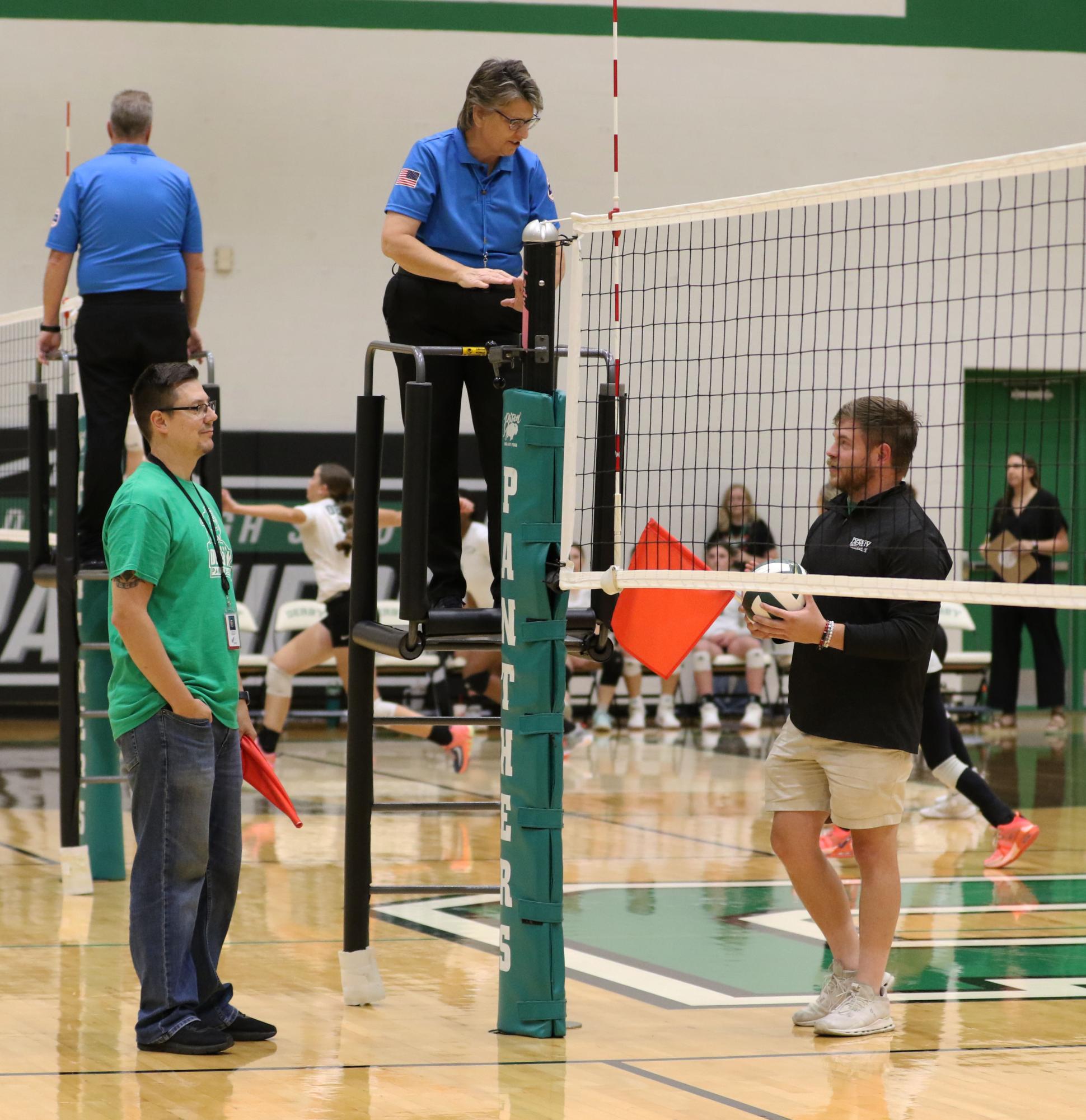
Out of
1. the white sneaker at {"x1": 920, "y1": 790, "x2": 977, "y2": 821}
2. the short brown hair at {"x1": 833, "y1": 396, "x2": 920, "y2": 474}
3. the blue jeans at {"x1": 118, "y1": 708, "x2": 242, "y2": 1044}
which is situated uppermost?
the short brown hair at {"x1": 833, "y1": 396, "x2": 920, "y2": 474}

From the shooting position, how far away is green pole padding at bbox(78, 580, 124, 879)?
24.3ft

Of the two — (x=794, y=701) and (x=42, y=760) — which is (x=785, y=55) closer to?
(x=42, y=760)

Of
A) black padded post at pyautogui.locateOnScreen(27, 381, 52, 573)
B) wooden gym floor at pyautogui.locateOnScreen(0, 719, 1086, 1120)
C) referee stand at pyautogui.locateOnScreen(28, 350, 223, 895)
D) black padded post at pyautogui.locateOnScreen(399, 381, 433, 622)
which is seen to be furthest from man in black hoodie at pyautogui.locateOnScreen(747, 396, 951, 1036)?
black padded post at pyautogui.locateOnScreen(27, 381, 52, 573)

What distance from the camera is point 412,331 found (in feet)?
16.7

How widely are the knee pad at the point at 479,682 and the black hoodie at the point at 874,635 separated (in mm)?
8431

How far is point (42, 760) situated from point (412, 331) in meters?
7.65

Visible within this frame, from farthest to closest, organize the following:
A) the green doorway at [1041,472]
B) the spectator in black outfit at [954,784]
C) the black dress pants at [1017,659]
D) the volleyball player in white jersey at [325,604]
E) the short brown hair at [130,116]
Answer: the green doorway at [1041,472]
the black dress pants at [1017,659]
the volleyball player in white jersey at [325,604]
the spectator in black outfit at [954,784]
the short brown hair at [130,116]

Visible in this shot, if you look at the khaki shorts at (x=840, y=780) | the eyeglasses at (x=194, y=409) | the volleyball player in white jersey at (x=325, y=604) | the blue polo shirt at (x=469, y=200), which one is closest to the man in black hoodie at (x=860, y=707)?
the khaki shorts at (x=840, y=780)

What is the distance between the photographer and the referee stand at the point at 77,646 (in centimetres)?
707

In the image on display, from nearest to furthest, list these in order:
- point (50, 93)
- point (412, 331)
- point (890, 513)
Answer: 1. point (890, 513)
2. point (412, 331)
3. point (50, 93)

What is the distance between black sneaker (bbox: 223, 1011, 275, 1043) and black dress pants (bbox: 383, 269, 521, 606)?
1390 millimetres

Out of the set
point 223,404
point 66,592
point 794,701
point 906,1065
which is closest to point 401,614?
point 794,701

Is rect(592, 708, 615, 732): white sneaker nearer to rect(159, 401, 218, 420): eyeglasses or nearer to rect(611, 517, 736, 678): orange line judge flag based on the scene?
rect(611, 517, 736, 678): orange line judge flag

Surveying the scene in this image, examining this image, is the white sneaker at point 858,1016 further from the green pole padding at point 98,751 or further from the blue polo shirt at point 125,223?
the blue polo shirt at point 125,223
